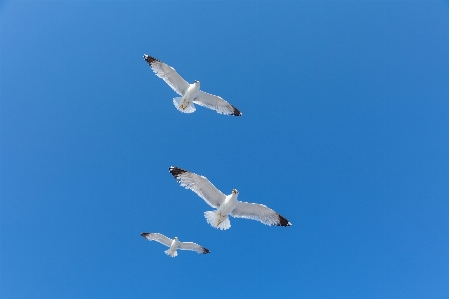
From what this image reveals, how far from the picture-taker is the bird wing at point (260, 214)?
13.2 m

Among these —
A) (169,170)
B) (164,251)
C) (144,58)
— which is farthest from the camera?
(164,251)

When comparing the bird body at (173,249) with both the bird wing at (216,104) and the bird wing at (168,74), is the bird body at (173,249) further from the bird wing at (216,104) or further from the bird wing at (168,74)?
the bird wing at (168,74)

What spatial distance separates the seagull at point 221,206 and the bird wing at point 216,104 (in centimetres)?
316

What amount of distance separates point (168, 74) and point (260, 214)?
5.70m

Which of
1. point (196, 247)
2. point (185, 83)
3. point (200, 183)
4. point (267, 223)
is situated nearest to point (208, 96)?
point (185, 83)

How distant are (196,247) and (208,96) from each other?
7.15m

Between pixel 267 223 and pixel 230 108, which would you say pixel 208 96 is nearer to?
pixel 230 108

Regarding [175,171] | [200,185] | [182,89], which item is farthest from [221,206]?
[182,89]

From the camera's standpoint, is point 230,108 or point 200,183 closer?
point 200,183

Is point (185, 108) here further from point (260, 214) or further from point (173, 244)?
point (173, 244)

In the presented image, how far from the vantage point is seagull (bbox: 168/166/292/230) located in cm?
1270

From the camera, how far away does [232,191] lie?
12930mm

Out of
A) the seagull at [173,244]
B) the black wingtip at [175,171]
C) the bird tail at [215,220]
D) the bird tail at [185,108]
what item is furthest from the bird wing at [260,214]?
the seagull at [173,244]

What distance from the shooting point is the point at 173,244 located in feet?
58.5
